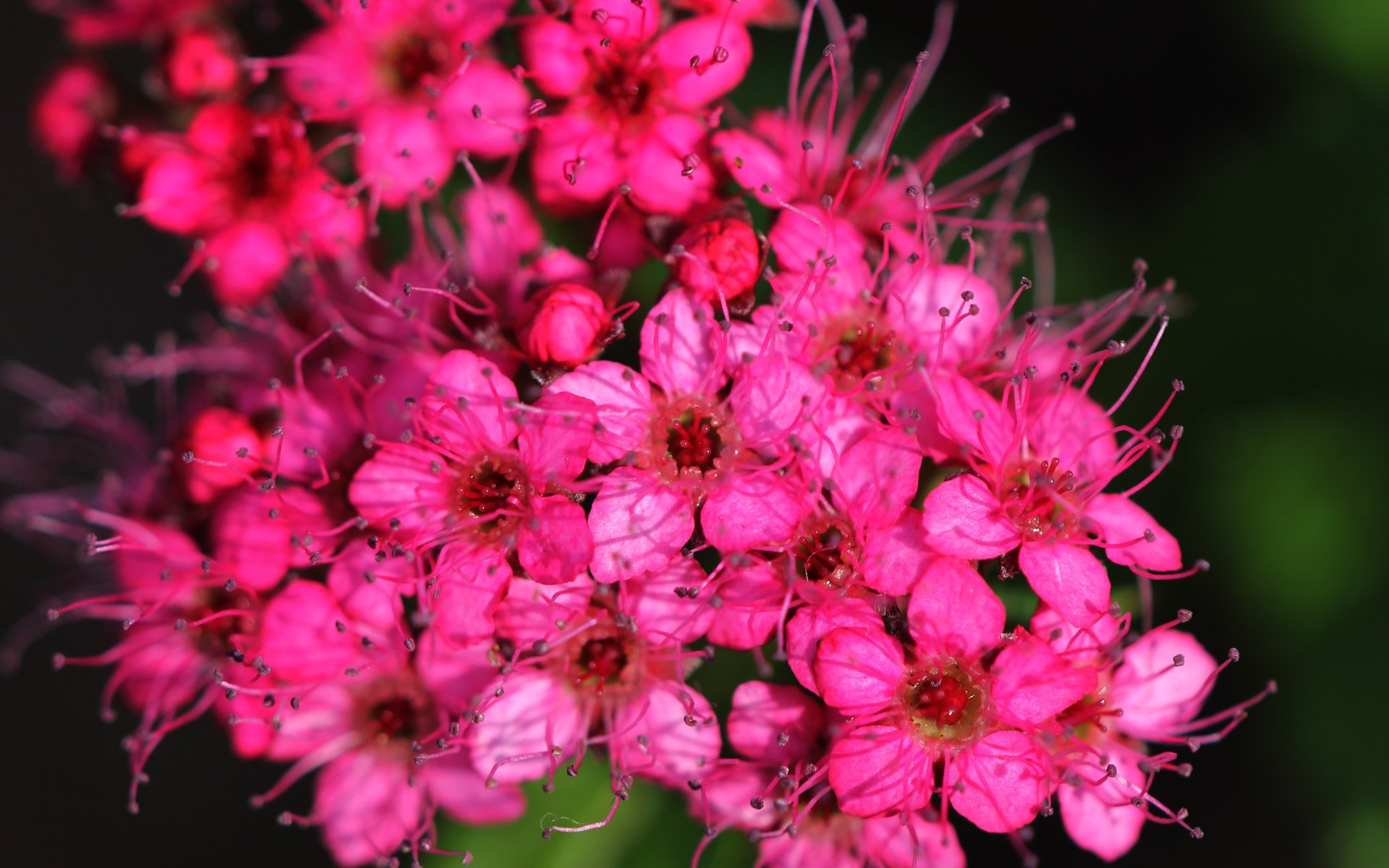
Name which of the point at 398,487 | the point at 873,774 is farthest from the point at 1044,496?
Answer: the point at 398,487

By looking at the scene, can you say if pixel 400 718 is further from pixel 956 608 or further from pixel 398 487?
pixel 956 608

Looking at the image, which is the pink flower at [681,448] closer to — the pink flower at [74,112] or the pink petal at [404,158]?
the pink petal at [404,158]

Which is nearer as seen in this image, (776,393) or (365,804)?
(776,393)

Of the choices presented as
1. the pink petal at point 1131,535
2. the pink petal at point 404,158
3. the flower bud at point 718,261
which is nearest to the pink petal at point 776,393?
the flower bud at point 718,261

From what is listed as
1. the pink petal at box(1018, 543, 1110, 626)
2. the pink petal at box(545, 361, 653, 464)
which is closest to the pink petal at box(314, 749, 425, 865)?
the pink petal at box(545, 361, 653, 464)

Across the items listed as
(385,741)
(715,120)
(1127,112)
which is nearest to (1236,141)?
(1127,112)

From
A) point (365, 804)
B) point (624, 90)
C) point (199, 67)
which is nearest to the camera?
point (624, 90)
